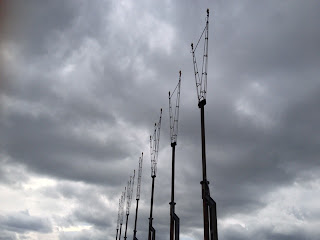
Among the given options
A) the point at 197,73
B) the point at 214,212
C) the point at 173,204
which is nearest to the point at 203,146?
the point at 214,212

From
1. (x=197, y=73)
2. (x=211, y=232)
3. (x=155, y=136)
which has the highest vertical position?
(x=155, y=136)

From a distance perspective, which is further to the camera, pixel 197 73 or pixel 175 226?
pixel 175 226

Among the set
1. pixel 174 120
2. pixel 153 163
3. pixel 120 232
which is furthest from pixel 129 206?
pixel 174 120

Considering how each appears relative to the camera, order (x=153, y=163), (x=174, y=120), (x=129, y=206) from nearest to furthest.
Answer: (x=174, y=120) → (x=153, y=163) → (x=129, y=206)

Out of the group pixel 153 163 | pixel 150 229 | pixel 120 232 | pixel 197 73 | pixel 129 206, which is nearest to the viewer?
pixel 197 73

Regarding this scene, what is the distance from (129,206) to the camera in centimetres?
9975

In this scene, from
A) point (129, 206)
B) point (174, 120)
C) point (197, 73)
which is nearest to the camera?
point (197, 73)

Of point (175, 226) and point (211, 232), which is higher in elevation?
point (175, 226)

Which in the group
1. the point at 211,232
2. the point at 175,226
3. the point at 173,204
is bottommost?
the point at 211,232

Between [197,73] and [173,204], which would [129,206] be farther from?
[197,73]

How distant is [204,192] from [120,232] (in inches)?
3911

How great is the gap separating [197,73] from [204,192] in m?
13.8

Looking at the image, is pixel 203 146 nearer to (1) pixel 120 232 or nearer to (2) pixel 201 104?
(2) pixel 201 104

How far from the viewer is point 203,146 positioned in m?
31.2
